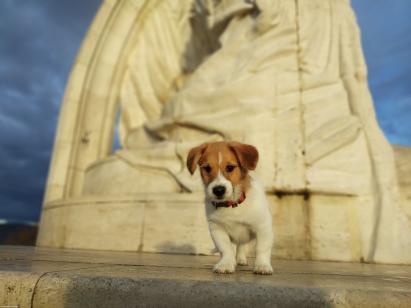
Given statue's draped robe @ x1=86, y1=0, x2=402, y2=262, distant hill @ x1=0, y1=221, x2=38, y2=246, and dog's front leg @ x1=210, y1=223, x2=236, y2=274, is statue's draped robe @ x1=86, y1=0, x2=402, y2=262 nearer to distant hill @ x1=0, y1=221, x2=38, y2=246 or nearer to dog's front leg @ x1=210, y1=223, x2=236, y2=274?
dog's front leg @ x1=210, y1=223, x2=236, y2=274

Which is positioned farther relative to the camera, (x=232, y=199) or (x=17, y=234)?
(x=17, y=234)

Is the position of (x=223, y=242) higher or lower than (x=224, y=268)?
higher

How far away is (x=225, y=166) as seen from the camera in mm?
1983

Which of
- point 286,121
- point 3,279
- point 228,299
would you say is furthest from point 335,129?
point 3,279

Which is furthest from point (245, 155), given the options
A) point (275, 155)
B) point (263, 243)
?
point (275, 155)

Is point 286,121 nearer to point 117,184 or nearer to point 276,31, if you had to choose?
point 276,31

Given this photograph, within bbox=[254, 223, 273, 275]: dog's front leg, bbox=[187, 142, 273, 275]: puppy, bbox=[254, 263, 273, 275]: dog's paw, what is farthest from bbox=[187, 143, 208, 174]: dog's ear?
bbox=[254, 263, 273, 275]: dog's paw

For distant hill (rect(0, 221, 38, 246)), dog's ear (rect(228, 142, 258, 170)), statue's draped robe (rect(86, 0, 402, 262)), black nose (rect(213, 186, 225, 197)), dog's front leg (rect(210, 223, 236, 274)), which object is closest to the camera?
black nose (rect(213, 186, 225, 197))

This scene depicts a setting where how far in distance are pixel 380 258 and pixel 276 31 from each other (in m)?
4.02

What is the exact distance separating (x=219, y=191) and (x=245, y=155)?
27 centimetres

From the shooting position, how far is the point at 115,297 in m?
1.36

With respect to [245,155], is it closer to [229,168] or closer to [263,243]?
[229,168]

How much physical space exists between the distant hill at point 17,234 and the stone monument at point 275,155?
5885mm

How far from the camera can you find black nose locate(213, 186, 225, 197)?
1.90m
